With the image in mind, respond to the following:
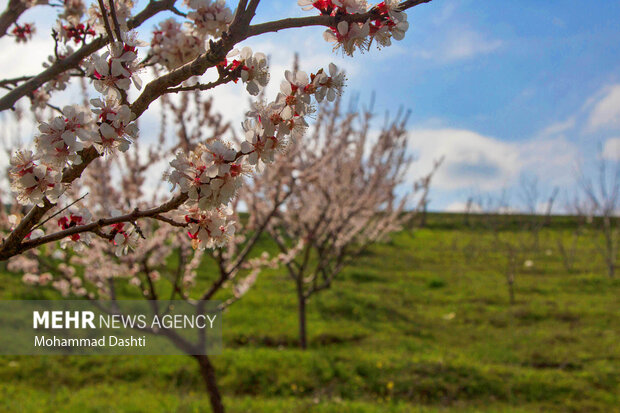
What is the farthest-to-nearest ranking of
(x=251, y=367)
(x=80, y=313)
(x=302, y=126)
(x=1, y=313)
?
(x=80, y=313), (x=1, y=313), (x=251, y=367), (x=302, y=126)

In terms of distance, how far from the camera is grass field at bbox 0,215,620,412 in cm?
795

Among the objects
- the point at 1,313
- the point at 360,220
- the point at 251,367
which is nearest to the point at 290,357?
the point at 251,367

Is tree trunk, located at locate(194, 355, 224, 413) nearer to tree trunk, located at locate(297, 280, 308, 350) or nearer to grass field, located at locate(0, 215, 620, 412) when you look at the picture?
grass field, located at locate(0, 215, 620, 412)

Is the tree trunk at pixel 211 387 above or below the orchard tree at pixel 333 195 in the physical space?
below

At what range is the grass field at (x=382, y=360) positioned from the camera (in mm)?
7945

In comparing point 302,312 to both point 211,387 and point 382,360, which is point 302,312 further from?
point 211,387

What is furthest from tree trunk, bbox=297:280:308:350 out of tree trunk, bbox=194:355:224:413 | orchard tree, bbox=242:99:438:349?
tree trunk, bbox=194:355:224:413

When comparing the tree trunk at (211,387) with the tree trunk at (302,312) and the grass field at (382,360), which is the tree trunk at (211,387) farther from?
the tree trunk at (302,312)

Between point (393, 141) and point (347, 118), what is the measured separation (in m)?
1.59

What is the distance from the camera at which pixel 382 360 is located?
938 centimetres

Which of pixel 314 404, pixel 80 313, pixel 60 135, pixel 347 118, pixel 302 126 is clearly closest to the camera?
pixel 60 135

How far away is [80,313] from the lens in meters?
12.5

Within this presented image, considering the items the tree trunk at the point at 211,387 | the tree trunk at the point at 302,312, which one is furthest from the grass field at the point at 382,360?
the tree trunk at the point at 211,387

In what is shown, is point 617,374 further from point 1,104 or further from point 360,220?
point 1,104
